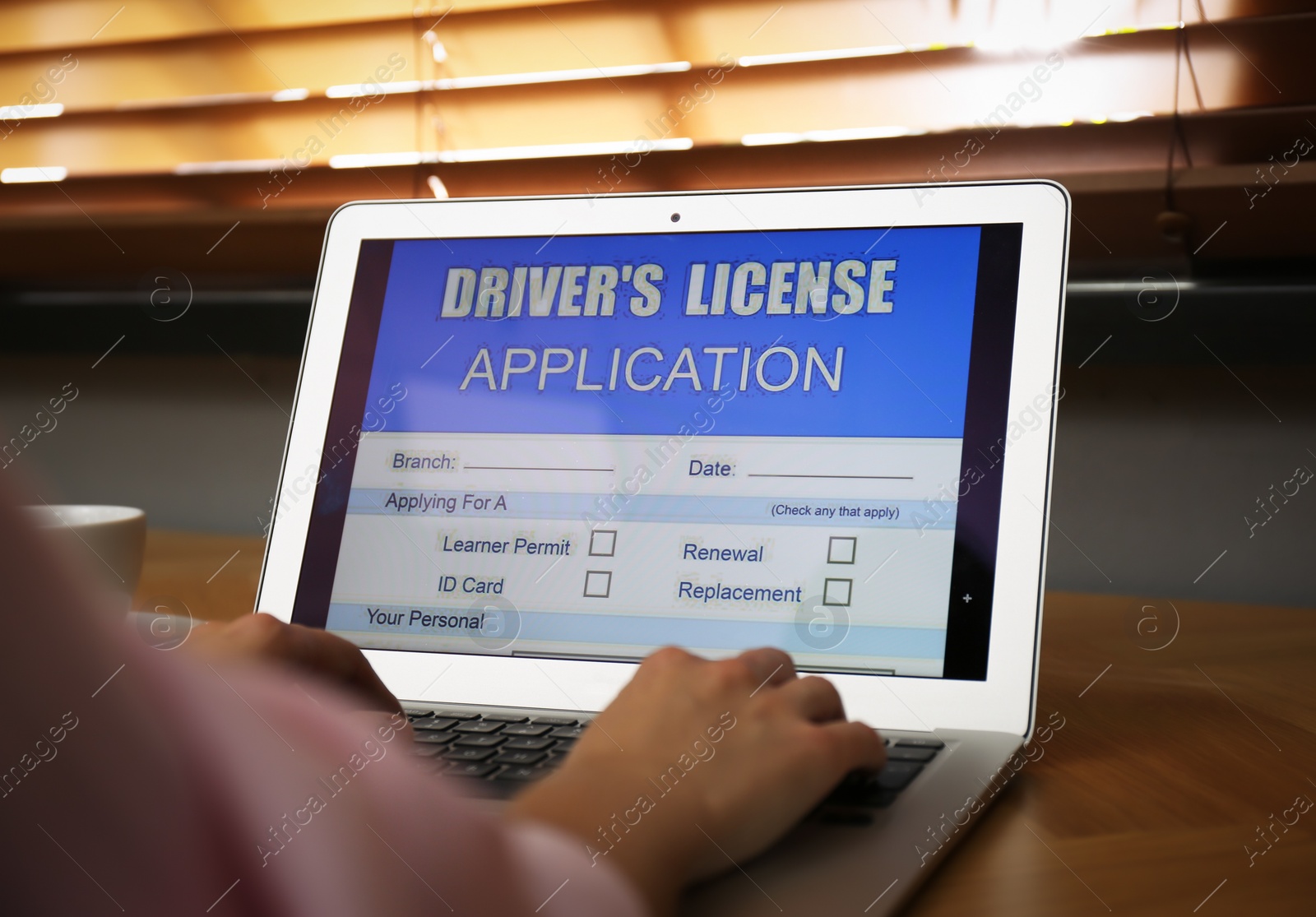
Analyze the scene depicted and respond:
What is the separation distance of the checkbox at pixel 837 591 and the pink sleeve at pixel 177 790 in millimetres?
350

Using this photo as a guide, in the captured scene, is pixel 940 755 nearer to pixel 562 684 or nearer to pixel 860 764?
pixel 860 764

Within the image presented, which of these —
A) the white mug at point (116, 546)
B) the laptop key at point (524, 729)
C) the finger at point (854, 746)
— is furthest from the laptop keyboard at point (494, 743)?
the white mug at point (116, 546)

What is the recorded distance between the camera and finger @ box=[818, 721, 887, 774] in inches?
15.0

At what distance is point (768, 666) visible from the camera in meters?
0.44

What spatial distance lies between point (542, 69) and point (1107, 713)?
0.93m

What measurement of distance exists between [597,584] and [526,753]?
158 millimetres

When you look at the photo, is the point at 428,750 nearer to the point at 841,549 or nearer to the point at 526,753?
the point at 526,753

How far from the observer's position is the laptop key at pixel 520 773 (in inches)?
15.7

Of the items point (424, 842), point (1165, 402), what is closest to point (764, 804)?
point (424, 842)

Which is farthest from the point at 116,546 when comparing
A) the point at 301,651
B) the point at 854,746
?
the point at 854,746

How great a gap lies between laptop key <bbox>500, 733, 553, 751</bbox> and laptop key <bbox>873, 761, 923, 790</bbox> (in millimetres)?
144

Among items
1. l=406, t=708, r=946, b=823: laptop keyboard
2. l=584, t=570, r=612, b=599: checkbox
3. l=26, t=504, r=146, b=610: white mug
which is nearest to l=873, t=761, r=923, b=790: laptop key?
l=406, t=708, r=946, b=823: laptop keyboard

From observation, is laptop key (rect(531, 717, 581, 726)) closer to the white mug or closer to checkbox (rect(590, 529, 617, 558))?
checkbox (rect(590, 529, 617, 558))

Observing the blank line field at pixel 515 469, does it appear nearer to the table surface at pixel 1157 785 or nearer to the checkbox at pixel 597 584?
the checkbox at pixel 597 584
